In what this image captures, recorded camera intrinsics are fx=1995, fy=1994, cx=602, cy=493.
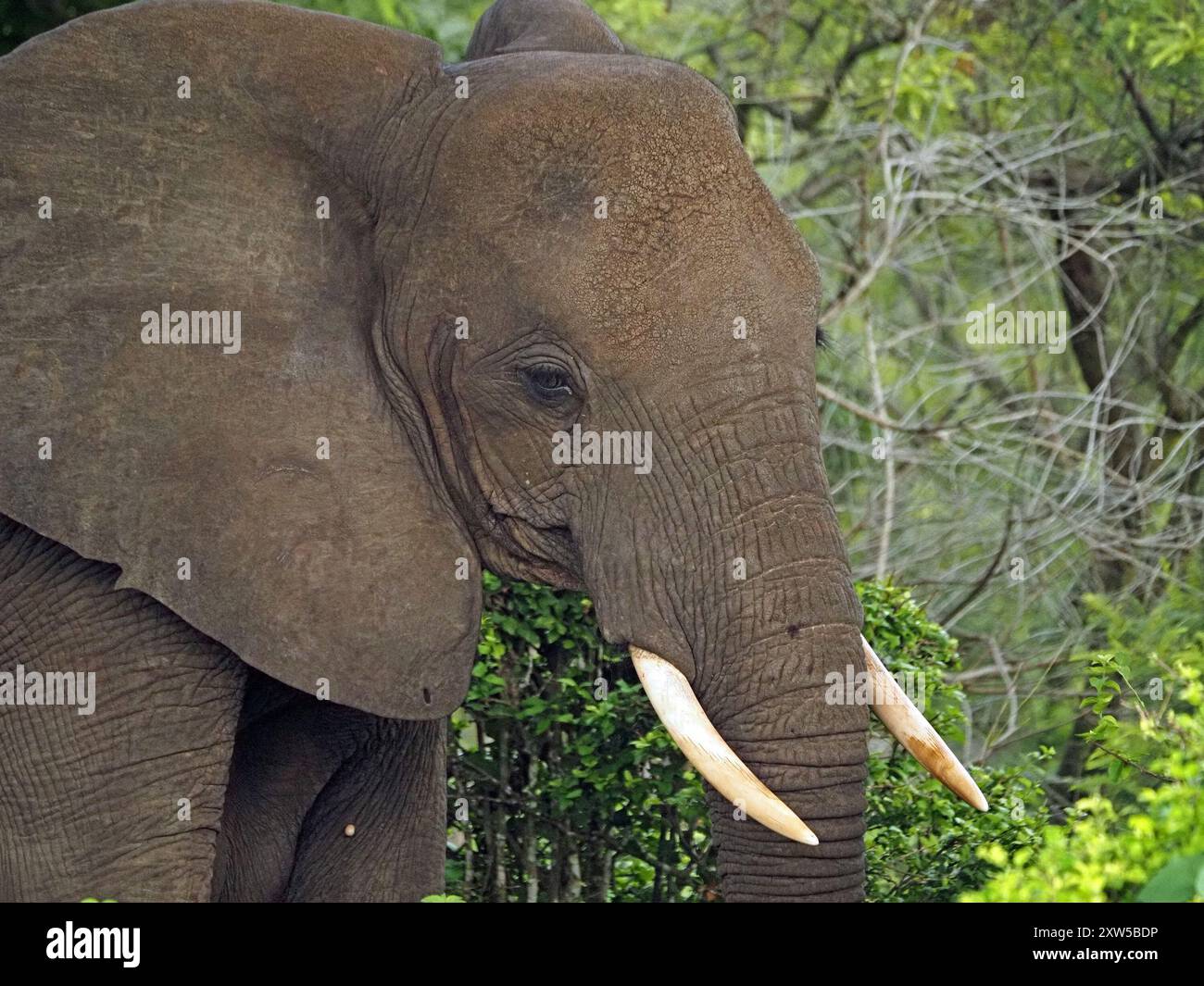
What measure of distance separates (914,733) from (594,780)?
1.77 m

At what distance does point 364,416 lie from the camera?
462cm

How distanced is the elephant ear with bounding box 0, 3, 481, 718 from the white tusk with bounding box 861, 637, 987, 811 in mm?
939

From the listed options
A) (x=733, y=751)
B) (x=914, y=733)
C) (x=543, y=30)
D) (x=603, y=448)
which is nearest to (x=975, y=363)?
(x=543, y=30)

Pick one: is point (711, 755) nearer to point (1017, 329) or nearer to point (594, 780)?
point (594, 780)

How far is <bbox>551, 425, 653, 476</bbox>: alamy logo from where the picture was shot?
4.48 meters

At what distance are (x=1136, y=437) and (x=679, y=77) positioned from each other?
5712mm

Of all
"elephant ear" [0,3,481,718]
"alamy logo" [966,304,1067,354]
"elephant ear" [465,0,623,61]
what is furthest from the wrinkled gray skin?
"alamy logo" [966,304,1067,354]

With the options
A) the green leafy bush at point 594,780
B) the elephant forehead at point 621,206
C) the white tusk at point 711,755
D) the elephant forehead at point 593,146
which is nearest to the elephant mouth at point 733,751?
the white tusk at point 711,755

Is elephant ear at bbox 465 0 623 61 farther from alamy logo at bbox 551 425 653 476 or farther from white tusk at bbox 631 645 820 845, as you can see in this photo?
white tusk at bbox 631 645 820 845

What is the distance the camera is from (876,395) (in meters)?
9.01

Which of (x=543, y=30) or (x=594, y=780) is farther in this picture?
(x=594, y=780)

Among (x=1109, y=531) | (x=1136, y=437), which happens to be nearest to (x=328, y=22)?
(x=1109, y=531)
